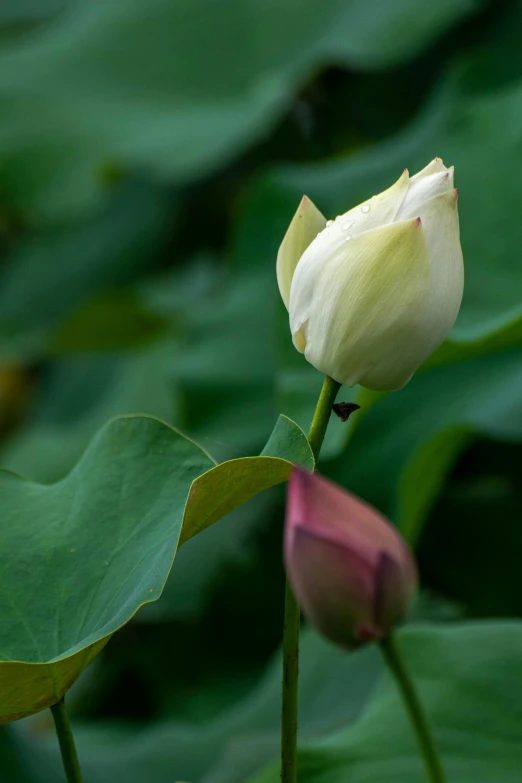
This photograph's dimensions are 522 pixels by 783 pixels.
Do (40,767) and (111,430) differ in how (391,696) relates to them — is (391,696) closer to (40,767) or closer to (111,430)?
(111,430)

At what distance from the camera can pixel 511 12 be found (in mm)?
1562

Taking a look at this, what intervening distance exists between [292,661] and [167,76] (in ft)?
4.88

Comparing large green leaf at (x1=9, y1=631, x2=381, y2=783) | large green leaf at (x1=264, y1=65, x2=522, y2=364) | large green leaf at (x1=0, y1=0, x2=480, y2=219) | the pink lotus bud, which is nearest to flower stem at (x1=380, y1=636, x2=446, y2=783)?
the pink lotus bud

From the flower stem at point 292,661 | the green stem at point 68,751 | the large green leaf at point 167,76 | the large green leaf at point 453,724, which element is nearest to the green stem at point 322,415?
the flower stem at point 292,661

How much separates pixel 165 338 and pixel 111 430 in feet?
5.09

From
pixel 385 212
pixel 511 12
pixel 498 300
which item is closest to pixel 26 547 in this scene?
pixel 385 212

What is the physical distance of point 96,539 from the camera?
57 centimetres

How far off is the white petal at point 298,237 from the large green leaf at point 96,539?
85 mm

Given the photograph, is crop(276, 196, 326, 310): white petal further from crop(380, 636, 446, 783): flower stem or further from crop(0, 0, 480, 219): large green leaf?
crop(0, 0, 480, 219): large green leaf

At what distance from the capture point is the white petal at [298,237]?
516 mm

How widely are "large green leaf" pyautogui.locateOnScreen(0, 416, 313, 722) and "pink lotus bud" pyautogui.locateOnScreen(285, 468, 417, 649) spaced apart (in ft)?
0.20

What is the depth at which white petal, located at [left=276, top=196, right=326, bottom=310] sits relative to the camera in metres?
0.52

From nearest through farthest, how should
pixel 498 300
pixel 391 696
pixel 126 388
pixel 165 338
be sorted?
pixel 391 696, pixel 498 300, pixel 126 388, pixel 165 338

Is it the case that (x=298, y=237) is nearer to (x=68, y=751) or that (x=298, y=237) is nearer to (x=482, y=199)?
(x=68, y=751)
